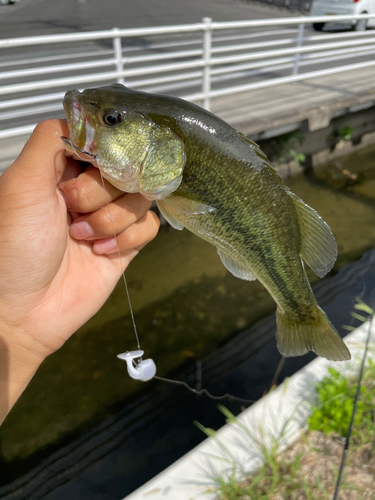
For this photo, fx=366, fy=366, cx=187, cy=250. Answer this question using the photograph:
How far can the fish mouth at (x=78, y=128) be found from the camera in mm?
1337

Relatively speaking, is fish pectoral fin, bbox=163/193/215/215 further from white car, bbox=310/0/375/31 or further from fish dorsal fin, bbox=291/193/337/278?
white car, bbox=310/0/375/31

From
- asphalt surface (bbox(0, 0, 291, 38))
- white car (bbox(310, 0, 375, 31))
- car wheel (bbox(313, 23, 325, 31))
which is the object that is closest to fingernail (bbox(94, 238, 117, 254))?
white car (bbox(310, 0, 375, 31))

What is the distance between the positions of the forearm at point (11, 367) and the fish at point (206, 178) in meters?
0.96

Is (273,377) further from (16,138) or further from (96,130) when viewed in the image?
(16,138)

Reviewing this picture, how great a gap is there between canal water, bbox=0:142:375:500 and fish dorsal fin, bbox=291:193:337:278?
7.48 feet

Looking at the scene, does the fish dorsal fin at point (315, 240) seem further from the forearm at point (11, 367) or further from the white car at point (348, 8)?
the white car at point (348, 8)

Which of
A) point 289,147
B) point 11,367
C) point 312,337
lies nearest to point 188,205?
point 312,337

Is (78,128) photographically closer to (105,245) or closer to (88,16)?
(105,245)

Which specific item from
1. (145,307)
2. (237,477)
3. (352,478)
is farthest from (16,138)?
(352,478)

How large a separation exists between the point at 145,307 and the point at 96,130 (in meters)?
3.37

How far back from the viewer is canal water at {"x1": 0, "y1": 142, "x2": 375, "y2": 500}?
305cm

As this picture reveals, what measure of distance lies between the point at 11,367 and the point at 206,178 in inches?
51.8

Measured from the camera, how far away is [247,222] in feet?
5.23

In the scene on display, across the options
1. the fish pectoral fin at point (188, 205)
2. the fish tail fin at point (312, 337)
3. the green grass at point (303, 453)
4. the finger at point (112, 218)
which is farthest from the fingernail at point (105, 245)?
the green grass at point (303, 453)
